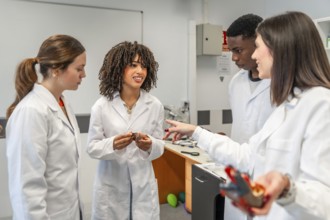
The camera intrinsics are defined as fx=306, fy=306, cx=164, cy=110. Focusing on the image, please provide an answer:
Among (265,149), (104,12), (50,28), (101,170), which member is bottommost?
(101,170)

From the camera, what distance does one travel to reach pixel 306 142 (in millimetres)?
947

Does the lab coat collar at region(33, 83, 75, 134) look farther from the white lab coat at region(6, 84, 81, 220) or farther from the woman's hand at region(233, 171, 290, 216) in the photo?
the woman's hand at region(233, 171, 290, 216)

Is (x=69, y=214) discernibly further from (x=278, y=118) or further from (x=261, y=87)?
(x=261, y=87)

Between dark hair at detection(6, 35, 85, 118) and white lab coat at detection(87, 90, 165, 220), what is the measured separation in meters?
0.43

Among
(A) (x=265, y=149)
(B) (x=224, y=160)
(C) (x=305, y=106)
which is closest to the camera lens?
(C) (x=305, y=106)

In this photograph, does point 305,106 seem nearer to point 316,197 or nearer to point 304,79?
point 304,79

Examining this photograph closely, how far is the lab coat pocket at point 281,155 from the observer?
3.24 ft

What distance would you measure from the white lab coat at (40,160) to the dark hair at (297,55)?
3.07 feet

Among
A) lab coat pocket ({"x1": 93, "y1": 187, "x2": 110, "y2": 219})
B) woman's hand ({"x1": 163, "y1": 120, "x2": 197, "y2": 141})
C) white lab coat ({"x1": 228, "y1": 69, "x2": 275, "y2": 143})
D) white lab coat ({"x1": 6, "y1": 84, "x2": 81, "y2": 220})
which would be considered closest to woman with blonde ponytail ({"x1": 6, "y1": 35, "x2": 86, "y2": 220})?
white lab coat ({"x1": 6, "y1": 84, "x2": 81, "y2": 220})

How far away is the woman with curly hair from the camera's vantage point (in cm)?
175

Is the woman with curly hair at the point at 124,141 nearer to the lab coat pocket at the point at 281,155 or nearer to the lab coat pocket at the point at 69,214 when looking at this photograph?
the lab coat pocket at the point at 69,214

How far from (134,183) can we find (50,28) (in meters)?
1.97

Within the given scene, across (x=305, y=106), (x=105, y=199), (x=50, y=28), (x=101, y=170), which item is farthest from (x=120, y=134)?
(x=50, y=28)

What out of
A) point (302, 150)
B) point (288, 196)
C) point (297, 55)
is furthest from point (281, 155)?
point (297, 55)
